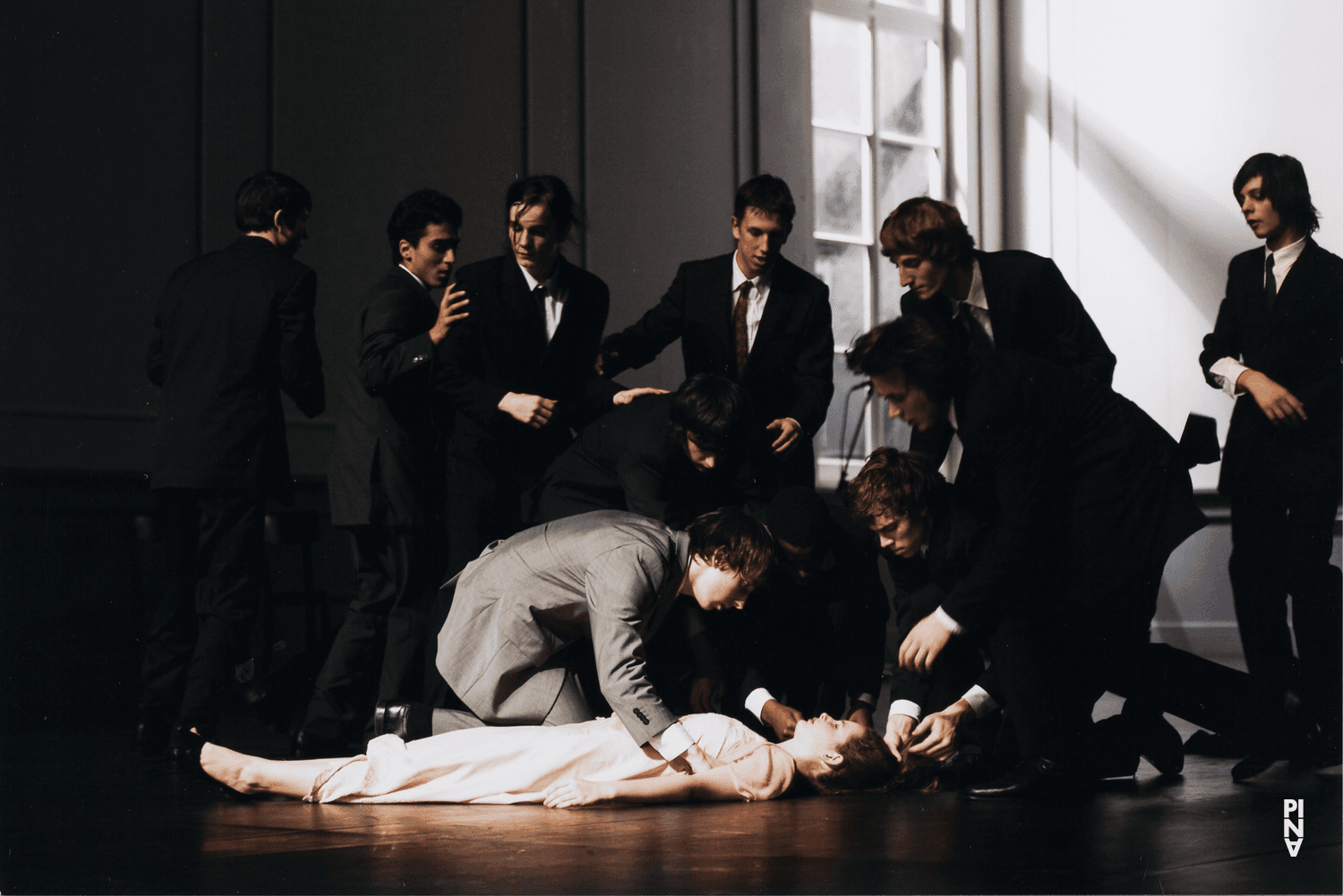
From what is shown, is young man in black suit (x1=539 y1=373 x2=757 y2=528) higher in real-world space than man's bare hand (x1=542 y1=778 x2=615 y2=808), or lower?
higher

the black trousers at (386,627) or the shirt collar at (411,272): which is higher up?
the shirt collar at (411,272)

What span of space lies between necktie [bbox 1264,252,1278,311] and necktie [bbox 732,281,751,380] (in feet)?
4.34

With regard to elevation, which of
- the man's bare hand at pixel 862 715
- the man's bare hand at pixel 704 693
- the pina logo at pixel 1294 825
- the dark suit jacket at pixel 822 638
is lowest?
the pina logo at pixel 1294 825

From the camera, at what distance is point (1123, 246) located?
6.75 m

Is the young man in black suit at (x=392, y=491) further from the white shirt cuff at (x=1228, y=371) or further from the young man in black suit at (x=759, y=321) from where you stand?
the white shirt cuff at (x=1228, y=371)

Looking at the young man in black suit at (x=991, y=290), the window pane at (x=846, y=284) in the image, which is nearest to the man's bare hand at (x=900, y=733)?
the young man in black suit at (x=991, y=290)

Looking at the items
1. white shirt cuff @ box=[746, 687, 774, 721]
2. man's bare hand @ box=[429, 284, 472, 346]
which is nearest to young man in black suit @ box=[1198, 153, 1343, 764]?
white shirt cuff @ box=[746, 687, 774, 721]

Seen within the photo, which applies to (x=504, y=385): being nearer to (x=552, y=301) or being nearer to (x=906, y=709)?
(x=552, y=301)

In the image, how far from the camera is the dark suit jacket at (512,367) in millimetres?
3484

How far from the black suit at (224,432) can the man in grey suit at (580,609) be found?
559mm

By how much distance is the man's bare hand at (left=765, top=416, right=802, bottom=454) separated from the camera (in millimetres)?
3288

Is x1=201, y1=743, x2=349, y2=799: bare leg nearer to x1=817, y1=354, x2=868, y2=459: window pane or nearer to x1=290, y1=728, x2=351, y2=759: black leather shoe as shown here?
x1=290, y1=728, x2=351, y2=759: black leather shoe

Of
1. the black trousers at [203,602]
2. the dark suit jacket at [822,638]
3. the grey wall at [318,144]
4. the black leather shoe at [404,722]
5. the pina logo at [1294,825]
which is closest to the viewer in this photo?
the pina logo at [1294,825]

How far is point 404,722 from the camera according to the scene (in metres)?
2.85
